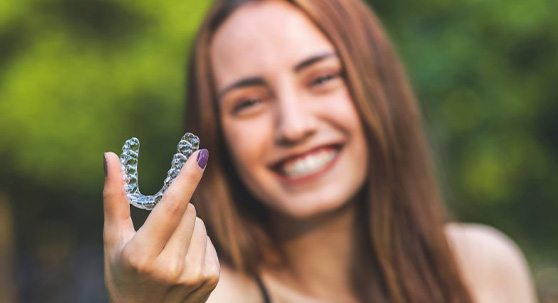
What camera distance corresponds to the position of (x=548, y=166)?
4.62 m

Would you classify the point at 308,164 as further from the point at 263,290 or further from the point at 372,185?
the point at 263,290

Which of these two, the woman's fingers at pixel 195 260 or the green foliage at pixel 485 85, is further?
the green foliage at pixel 485 85

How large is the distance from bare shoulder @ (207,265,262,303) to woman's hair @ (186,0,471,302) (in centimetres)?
3

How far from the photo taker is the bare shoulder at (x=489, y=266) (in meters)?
2.65

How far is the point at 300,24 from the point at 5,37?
2.34 meters

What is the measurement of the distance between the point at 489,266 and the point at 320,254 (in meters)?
0.54

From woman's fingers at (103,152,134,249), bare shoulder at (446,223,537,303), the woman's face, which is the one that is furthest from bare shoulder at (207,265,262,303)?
woman's fingers at (103,152,134,249)

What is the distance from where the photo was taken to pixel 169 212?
1.43 meters

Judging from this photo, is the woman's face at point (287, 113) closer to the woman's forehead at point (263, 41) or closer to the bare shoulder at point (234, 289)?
the woman's forehead at point (263, 41)

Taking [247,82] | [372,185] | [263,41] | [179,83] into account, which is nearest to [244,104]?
[247,82]

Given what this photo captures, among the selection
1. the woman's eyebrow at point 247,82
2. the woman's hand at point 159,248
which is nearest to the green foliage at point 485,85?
the woman's eyebrow at point 247,82

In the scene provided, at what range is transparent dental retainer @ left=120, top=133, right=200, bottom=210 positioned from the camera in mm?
1589

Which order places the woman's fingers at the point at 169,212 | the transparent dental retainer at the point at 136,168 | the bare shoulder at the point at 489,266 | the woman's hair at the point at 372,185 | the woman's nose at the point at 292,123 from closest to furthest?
the woman's fingers at the point at 169,212, the transparent dental retainer at the point at 136,168, the woman's nose at the point at 292,123, the woman's hair at the point at 372,185, the bare shoulder at the point at 489,266

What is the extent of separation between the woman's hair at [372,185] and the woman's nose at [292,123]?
0.53 feet
